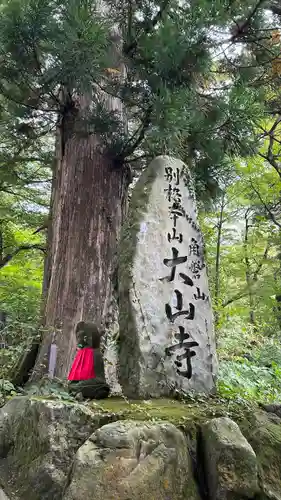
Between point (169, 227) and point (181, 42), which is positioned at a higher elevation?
point (181, 42)

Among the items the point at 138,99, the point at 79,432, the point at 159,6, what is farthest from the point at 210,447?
the point at 159,6

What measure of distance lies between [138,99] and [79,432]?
10.8 ft

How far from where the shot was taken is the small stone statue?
3.33m

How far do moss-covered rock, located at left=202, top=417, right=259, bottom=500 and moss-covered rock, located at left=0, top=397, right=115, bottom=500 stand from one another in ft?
2.07

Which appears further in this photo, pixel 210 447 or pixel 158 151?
pixel 158 151

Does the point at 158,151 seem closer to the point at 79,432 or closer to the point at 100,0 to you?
the point at 100,0

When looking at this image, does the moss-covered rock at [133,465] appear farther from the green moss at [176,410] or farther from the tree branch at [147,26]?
the tree branch at [147,26]

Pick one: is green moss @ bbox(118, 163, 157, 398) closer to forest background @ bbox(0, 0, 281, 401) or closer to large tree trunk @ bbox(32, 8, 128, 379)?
forest background @ bbox(0, 0, 281, 401)

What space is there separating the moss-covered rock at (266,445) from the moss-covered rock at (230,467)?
0.10m

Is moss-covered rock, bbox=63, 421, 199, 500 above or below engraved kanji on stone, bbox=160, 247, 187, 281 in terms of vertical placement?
below

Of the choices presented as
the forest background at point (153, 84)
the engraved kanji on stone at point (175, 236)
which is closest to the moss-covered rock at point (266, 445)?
the forest background at point (153, 84)

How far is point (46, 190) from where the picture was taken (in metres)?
9.51

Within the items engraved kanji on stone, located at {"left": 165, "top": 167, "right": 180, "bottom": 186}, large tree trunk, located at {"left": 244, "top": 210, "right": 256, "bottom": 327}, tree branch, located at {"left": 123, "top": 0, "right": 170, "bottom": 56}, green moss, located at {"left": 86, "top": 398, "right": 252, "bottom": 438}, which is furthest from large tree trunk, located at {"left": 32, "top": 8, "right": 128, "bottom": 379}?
large tree trunk, located at {"left": 244, "top": 210, "right": 256, "bottom": 327}

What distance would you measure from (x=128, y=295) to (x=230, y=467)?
1442mm
